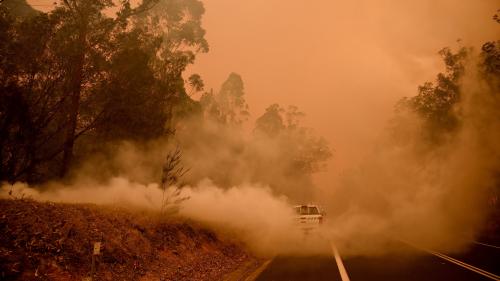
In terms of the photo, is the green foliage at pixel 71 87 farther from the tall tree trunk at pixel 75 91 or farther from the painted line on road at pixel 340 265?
the painted line on road at pixel 340 265

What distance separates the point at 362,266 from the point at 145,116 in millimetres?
10640

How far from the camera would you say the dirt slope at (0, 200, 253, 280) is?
285 inches

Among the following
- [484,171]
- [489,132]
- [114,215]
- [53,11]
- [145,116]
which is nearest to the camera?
[114,215]

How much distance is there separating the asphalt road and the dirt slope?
180 centimetres

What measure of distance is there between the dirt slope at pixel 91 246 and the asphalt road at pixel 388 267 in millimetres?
1796

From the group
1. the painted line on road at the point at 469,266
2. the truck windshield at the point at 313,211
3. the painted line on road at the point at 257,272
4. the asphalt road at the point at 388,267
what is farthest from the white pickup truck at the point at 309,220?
the painted line on road at the point at 257,272

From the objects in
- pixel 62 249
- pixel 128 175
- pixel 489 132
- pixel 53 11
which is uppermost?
pixel 53 11

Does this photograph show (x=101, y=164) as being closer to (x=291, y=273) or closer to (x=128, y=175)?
(x=128, y=175)

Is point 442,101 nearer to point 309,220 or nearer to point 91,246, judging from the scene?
point 309,220

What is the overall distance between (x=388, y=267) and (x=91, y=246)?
797 cm

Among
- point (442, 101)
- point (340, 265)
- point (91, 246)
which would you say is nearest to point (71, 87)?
point (91, 246)

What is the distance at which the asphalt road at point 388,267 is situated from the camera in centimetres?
961

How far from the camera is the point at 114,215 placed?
37.5ft

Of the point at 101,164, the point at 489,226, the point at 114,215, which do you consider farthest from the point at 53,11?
the point at 489,226
